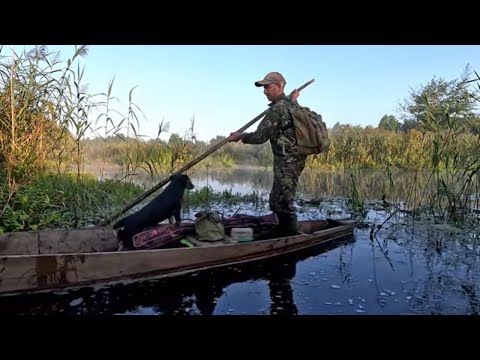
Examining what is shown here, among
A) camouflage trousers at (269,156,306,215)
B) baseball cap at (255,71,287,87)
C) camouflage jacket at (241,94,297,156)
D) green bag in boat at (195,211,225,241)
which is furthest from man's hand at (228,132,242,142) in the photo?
green bag in boat at (195,211,225,241)

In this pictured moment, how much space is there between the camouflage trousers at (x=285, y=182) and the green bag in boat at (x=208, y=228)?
84 cm

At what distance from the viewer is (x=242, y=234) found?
403 cm

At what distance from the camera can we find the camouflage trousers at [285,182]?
4.34 metres

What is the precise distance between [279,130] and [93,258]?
8.10 ft

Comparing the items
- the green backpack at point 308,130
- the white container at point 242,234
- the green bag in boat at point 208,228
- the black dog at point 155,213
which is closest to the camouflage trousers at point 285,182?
the green backpack at point 308,130

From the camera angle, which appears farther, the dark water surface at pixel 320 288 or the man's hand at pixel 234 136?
the man's hand at pixel 234 136

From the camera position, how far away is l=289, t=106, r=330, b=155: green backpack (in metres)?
4.20

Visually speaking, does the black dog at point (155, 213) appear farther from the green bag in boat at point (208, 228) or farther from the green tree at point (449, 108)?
the green tree at point (449, 108)
